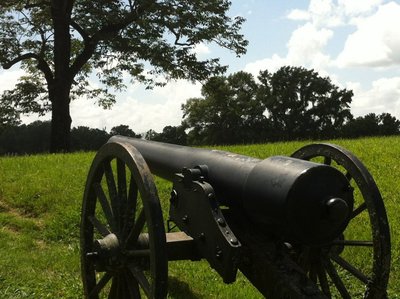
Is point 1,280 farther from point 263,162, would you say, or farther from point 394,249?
point 394,249

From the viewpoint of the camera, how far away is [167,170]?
4.72m

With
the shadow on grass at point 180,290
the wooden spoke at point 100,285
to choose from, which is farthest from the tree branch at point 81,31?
the wooden spoke at point 100,285

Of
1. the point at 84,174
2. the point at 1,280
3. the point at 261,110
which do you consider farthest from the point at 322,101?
the point at 1,280

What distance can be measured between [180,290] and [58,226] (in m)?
3.42

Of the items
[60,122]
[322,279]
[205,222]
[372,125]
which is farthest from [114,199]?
[372,125]

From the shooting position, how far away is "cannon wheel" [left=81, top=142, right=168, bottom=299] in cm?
337

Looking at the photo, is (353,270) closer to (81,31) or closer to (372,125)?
(81,31)

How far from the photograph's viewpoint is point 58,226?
868 cm

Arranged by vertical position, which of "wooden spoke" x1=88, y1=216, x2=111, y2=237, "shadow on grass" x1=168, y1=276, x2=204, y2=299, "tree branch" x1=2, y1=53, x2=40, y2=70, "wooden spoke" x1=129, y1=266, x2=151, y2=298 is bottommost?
"shadow on grass" x1=168, y1=276, x2=204, y2=299

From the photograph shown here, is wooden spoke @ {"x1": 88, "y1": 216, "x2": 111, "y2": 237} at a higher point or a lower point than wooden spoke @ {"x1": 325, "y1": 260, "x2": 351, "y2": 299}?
higher

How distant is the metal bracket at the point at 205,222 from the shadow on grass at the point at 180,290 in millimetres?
1949

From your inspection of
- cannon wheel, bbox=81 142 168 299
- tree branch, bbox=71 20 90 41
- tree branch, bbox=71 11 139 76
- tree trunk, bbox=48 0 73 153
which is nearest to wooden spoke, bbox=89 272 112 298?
cannon wheel, bbox=81 142 168 299

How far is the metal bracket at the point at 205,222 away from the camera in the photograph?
334cm

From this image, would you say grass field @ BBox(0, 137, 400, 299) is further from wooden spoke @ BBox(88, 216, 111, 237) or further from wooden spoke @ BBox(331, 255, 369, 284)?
wooden spoke @ BBox(331, 255, 369, 284)
